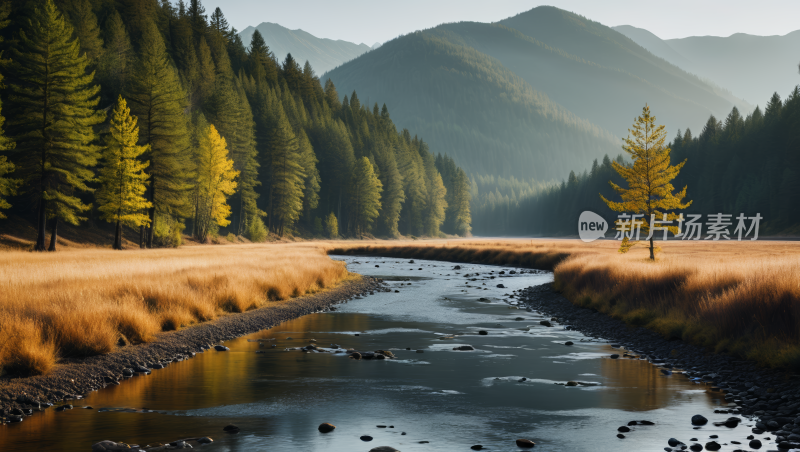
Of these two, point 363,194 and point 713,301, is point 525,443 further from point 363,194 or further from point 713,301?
point 363,194

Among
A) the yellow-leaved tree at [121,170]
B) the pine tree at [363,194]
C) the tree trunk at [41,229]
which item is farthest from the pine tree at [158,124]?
the pine tree at [363,194]

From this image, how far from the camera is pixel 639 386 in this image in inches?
567

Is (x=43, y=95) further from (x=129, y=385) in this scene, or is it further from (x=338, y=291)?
(x=129, y=385)

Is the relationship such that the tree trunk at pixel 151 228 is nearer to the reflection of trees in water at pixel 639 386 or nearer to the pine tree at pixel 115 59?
the pine tree at pixel 115 59

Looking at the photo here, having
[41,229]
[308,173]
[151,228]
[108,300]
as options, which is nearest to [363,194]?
[308,173]

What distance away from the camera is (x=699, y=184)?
13362 centimetres

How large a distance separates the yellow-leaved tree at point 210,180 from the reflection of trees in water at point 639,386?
60118 mm

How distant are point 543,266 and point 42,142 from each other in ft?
148

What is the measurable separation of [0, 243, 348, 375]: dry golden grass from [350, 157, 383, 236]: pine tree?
79.3m

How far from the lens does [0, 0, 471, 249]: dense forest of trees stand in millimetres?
46375

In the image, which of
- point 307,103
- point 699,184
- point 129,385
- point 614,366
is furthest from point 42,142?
point 699,184

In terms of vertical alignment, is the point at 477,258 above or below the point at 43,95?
below

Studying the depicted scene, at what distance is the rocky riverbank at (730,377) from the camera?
10938mm
